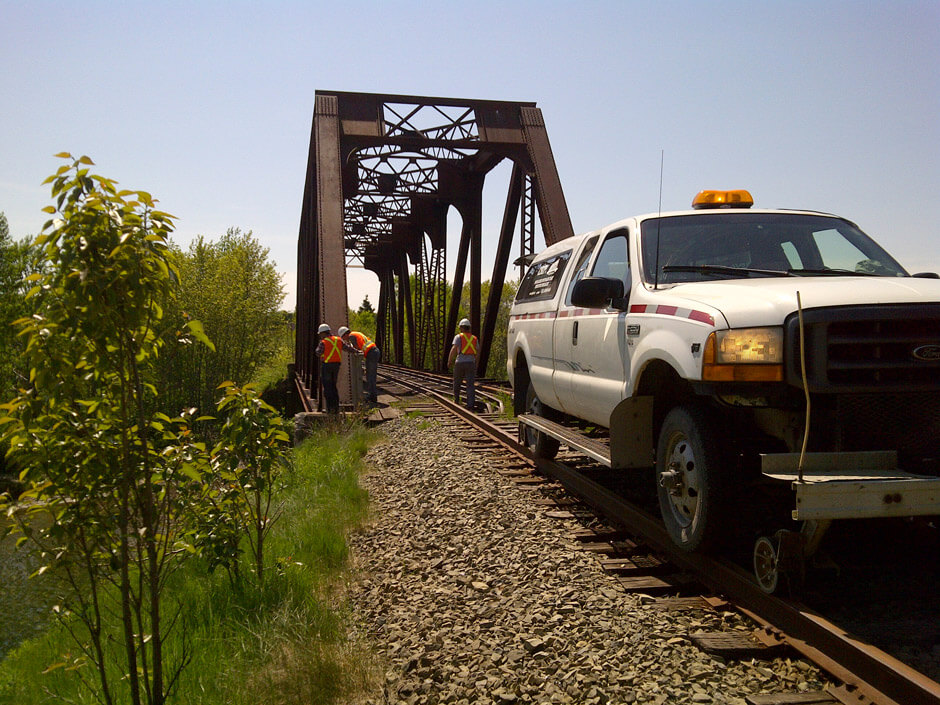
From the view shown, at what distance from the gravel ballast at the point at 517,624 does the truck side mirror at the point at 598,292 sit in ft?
5.73

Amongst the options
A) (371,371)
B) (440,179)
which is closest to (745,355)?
(371,371)

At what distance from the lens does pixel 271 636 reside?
425cm

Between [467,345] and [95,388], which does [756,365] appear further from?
[467,345]

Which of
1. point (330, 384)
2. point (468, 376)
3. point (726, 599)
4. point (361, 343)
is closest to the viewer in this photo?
point (726, 599)

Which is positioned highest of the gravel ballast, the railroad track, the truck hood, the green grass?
the truck hood

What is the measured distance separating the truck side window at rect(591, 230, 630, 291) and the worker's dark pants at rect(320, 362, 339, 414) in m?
8.03

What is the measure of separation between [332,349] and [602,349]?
843 cm

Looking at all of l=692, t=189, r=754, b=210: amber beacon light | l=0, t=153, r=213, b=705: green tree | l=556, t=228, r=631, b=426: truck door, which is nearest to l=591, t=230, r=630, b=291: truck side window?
l=556, t=228, r=631, b=426: truck door

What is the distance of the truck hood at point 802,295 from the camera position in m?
3.76

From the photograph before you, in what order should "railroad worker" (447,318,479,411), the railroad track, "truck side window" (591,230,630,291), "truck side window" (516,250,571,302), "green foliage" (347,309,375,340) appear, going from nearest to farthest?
1. the railroad track
2. "truck side window" (591,230,630,291)
3. "truck side window" (516,250,571,302)
4. "railroad worker" (447,318,479,411)
5. "green foliage" (347,309,375,340)

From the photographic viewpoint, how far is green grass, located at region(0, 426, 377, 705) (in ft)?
11.8

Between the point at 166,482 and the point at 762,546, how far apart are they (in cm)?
308

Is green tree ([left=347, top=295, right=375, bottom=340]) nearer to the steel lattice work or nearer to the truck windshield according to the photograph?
the steel lattice work

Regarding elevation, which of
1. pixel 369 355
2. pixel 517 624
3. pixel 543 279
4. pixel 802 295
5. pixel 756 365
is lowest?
pixel 517 624
